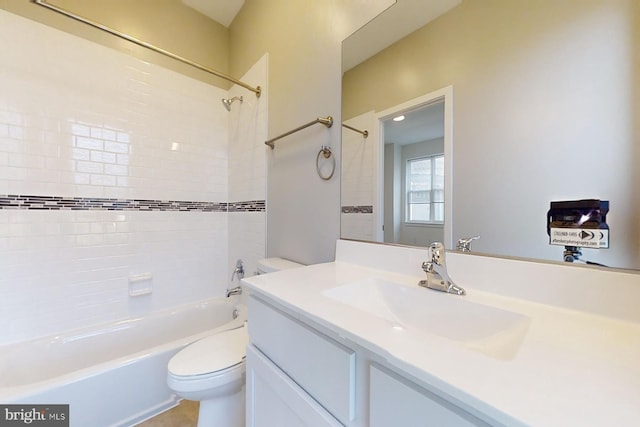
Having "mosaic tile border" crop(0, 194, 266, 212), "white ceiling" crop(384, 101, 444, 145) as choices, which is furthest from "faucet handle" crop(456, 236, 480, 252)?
"mosaic tile border" crop(0, 194, 266, 212)

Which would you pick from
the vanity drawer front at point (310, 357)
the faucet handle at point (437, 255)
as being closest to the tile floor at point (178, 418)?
the vanity drawer front at point (310, 357)

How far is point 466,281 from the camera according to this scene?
0.83 meters

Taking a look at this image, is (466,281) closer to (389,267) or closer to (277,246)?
(389,267)

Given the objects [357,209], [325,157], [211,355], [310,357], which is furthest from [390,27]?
[211,355]

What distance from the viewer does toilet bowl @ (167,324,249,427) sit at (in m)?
1.05

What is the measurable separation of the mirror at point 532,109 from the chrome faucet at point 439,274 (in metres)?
0.13

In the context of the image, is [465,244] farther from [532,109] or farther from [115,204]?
[115,204]

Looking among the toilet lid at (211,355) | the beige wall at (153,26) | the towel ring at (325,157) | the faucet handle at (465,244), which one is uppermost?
the beige wall at (153,26)

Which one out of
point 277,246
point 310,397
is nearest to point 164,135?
point 277,246

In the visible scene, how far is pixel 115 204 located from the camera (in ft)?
6.00

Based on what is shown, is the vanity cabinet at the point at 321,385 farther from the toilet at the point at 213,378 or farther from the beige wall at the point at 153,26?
the beige wall at the point at 153,26

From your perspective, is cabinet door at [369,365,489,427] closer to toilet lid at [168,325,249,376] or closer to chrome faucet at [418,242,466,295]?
chrome faucet at [418,242,466,295]

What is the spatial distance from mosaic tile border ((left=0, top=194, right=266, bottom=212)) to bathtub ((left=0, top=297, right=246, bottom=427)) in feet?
→ 2.59

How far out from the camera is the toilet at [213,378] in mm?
1054
